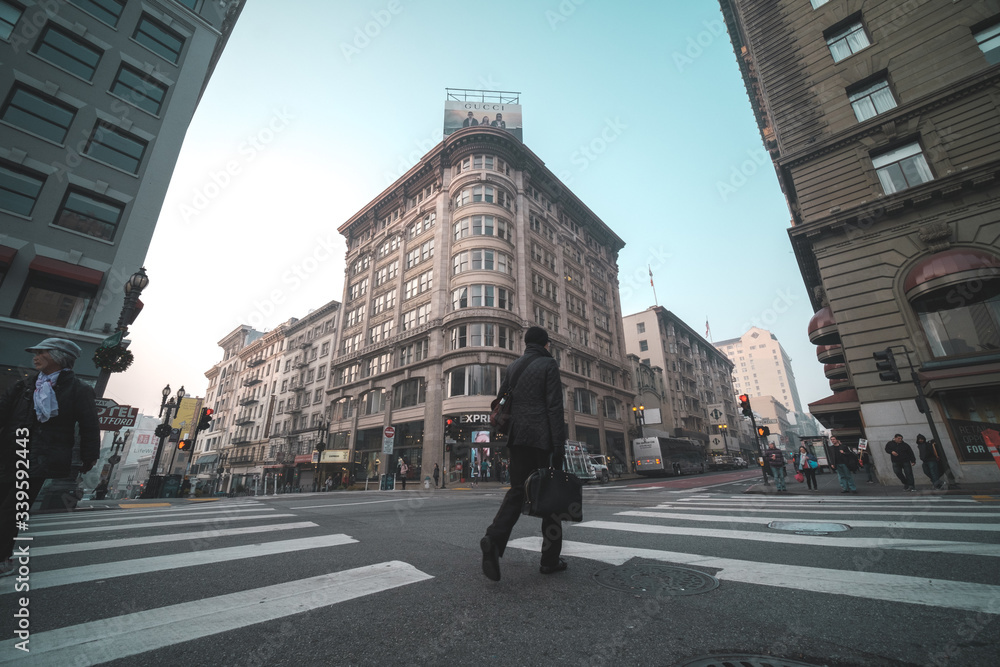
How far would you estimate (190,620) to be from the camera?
2227 mm

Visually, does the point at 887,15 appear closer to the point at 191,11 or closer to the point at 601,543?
the point at 601,543

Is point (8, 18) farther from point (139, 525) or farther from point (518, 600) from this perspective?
point (518, 600)

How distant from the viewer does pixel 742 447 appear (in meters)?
74.1

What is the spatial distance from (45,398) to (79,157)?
20.8 meters

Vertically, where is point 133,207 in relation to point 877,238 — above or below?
above

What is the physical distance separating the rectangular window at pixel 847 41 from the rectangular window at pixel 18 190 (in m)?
33.8

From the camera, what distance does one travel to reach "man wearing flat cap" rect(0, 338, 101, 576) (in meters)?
3.09

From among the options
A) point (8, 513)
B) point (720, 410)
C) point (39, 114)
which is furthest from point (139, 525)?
point (720, 410)

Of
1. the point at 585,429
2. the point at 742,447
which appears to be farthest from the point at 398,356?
the point at 742,447

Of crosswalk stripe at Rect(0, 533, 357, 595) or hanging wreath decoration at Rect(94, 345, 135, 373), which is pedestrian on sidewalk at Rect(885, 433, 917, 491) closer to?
crosswalk stripe at Rect(0, 533, 357, 595)

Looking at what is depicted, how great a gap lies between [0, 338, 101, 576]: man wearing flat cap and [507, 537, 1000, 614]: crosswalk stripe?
4689mm

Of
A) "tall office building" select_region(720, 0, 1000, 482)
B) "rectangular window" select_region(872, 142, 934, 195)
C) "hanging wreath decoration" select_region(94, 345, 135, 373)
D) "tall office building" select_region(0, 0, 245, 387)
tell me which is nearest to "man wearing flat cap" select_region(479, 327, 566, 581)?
"hanging wreath decoration" select_region(94, 345, 135, 373)

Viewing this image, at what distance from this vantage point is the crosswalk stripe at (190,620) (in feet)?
5.90

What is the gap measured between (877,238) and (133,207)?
31.0 m
